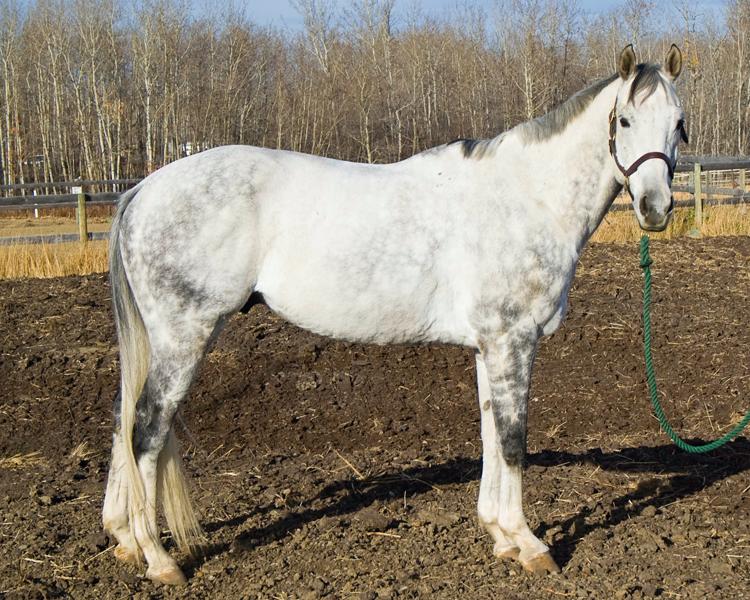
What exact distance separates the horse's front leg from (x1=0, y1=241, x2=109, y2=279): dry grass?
7.82 m

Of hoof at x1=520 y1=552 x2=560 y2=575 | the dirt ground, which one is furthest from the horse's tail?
hoof at x1=520 y1=552 x2=560 y2=575

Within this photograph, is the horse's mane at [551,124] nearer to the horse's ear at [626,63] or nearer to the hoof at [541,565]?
the horse's ear at [626,63]

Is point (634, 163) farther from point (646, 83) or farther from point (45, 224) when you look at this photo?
point (45, 224)

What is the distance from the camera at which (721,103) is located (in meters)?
44.7

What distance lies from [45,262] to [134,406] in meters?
7.65

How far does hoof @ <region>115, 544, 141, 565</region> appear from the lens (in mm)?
3486

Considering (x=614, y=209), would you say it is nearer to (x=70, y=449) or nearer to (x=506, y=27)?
(x=70, y=449)

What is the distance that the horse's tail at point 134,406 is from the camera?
11.1 feet

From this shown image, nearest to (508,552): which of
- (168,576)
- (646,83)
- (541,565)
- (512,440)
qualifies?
(541,565)

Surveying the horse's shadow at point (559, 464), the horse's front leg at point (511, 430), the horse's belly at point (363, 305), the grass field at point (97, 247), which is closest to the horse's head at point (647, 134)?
the horse's front leg at point (511, 430)

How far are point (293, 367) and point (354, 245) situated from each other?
3147mm

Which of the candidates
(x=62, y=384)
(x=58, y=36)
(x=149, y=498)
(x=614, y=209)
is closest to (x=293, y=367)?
(x=62, y=384)

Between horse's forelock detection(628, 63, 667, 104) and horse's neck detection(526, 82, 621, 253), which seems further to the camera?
horse's neck detection(526, 82, 621, 253)

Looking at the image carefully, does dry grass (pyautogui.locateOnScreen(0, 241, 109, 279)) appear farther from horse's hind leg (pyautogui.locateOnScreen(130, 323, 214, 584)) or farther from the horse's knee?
the horse's knee
